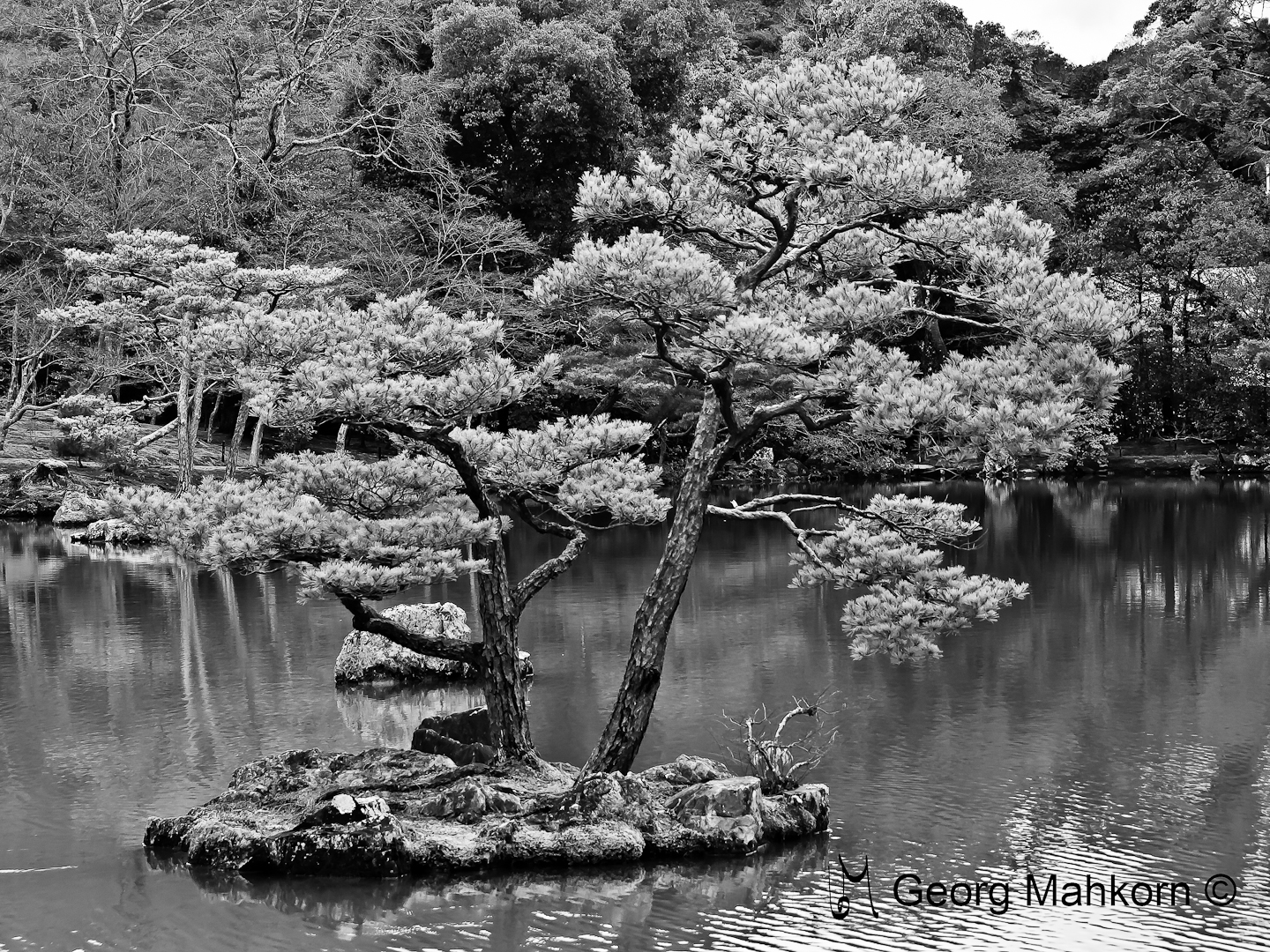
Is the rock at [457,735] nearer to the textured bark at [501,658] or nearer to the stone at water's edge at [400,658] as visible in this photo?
the textured bark at [501,658]

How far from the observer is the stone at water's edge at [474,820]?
7488 millimetres

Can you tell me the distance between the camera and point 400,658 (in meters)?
12.8

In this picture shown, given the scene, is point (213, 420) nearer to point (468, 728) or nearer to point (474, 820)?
point (468, 728)

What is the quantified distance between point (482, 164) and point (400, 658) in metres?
20.7

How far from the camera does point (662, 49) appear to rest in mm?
30953

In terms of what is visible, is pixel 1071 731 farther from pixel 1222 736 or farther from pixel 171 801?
pixel 171 801

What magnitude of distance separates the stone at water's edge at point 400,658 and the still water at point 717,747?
40cm

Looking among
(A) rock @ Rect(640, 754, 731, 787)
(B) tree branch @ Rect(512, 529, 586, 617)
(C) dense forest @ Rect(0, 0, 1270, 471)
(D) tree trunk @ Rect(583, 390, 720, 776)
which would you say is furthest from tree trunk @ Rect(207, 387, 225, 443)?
(D) tree trunk @ Rect(583, 390, 720, 776)

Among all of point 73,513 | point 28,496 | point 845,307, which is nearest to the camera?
point 845,307

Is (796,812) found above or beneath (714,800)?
beneath

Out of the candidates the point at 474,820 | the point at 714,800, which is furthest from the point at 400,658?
the point at 714,800

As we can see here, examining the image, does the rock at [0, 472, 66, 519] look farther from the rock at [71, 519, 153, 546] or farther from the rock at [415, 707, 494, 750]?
the rock at [415, 707, 494, 750]

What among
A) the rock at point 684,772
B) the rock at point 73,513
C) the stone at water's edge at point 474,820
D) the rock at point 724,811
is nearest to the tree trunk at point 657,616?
the stone at water's edge at point 474,820

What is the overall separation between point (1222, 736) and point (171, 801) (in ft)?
27.3
